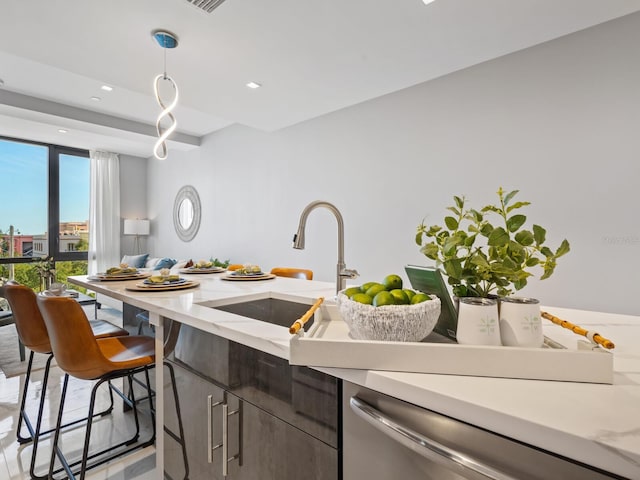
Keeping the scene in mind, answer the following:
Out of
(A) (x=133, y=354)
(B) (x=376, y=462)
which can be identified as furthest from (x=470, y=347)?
(A) (x=133, y=354)

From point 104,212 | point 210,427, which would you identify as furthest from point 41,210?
point 210,427

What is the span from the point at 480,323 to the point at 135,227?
21.7ft

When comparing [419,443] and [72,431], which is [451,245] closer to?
[419,443]

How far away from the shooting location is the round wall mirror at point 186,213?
18.6ft

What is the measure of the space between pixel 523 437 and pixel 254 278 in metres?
1.76

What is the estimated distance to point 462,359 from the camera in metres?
0.62

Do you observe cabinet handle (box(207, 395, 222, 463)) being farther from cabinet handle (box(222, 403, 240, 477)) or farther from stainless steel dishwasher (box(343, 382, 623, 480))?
stainless steel dishwasher (box(343, 382, 623, 480))

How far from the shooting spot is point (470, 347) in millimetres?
621

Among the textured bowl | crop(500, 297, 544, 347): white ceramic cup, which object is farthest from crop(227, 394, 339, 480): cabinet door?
crop(500, 297, 544, 347): white ceramic cup

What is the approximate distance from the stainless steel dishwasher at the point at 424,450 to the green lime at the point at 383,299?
0.18m

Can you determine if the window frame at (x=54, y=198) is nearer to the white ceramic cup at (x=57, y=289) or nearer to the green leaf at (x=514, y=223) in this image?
the white ceramic cup at (x=57, y=289)

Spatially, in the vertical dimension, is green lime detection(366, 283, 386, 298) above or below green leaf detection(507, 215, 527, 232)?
below

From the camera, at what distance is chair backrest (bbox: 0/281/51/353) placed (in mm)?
1710

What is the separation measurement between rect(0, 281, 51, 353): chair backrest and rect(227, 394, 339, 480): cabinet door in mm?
1315
